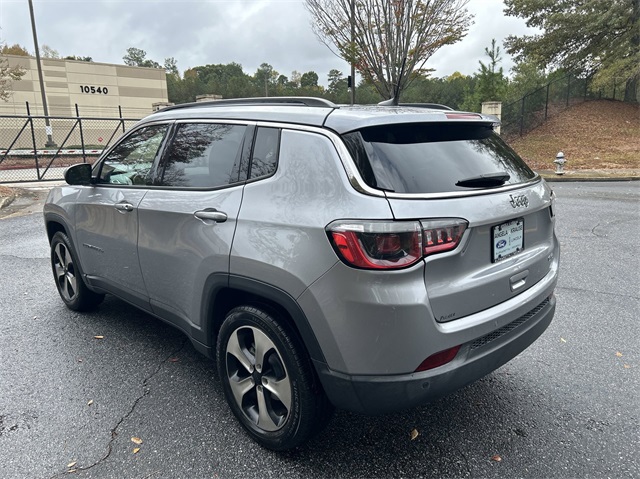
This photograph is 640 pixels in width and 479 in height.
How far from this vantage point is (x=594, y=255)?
5988 millimetres

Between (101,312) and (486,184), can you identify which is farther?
(101,312)

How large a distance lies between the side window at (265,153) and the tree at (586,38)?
909 inches

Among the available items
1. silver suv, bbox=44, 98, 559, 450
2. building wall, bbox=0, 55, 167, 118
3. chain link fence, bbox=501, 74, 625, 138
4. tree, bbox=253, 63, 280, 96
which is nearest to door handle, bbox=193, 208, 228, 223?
silver suv, bbox=44, 98, 559, 450

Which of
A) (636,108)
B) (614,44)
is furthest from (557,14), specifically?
(636,108)

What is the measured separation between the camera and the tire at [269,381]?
2248 millimetres

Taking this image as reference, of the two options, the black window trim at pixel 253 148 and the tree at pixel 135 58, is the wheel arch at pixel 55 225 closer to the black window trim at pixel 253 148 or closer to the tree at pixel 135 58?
the black window trim at pixel 253 148

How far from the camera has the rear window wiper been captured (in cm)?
225

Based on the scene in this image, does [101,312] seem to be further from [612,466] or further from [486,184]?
[612,466]

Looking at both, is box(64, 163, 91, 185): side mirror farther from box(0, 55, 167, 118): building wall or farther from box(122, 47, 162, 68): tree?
box(122, 47, 162, 68): tree

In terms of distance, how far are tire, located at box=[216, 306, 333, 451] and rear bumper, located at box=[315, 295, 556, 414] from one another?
5.4 inches

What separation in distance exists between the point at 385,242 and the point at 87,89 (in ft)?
145

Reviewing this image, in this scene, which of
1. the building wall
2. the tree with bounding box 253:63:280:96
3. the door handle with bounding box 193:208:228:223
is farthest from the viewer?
the tree with bounding box 253:63:280:96

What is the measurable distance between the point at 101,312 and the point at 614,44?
85.9 feet

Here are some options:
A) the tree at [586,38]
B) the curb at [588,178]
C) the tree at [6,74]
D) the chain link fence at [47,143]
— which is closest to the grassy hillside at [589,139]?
the tree at [586,38]
